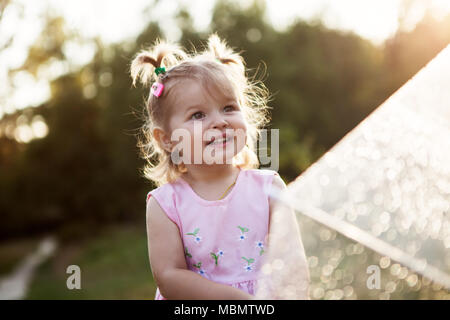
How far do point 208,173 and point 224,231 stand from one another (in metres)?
0.31

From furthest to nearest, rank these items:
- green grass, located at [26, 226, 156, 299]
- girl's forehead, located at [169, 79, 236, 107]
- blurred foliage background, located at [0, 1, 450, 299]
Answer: blurred foliage background, located at [0, 1, 450, 299] < green grass, located at [26, 226, 156, 299] < girl's forehead, located at [169, 79, 236, 107]

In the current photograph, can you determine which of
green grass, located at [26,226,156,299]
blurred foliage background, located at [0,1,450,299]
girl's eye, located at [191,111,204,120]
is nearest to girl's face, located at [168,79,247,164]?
girl's eye, located at [191,111,204,120]

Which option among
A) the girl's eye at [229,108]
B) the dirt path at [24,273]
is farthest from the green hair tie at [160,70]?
the dirt path at [24,273]

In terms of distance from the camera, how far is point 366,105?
20484mm

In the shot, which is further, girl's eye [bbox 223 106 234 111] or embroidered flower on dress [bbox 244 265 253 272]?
girl's eye [bbox 223 106 234 111]

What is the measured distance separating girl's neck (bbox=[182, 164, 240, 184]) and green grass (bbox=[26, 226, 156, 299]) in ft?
23.1

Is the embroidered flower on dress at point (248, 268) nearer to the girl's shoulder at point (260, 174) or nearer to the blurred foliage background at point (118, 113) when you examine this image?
the girl's shoulder at point (260, 174)

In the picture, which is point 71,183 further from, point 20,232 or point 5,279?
point 5,279

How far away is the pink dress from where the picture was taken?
226 centimetres

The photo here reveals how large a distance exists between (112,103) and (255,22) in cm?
620

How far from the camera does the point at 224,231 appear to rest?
7.57 feet

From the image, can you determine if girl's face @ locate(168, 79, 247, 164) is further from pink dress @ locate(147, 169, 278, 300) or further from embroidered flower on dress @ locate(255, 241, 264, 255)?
embroidered flower on dress @ locate(255, 241, 264, 255)

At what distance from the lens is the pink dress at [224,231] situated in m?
2.26
